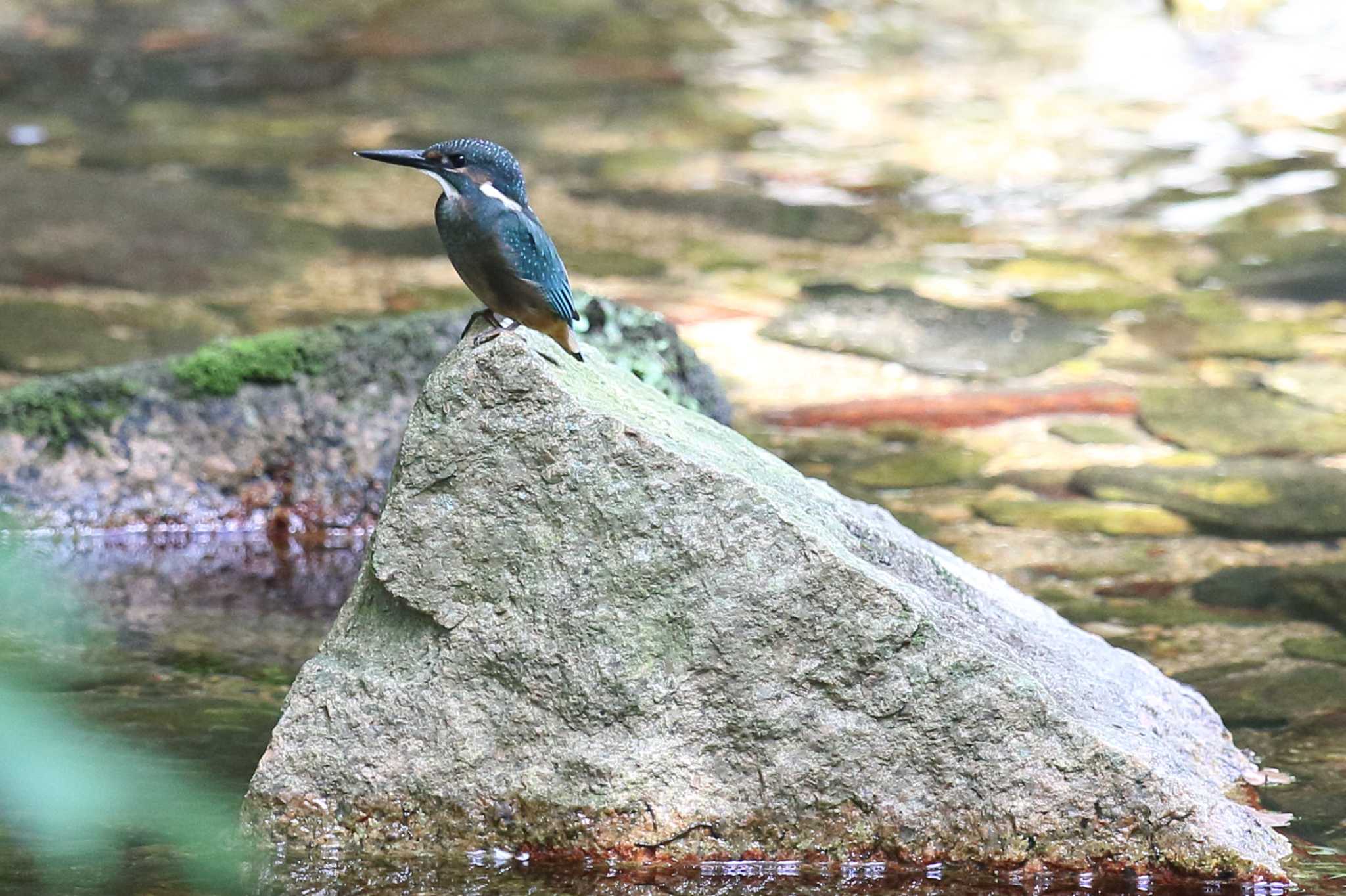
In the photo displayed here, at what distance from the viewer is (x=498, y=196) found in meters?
3.15

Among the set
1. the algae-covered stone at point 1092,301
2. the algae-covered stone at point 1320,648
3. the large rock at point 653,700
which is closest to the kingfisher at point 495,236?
the large rock at point 653,700

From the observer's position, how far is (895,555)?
10.7 ft

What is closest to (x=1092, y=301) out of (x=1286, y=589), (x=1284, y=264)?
(x=1284, y=264)

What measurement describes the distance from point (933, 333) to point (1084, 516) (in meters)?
2.24

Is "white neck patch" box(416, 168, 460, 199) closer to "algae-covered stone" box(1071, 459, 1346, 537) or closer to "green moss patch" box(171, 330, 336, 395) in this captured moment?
"green moss patch" box(171, 330, 336, 395)

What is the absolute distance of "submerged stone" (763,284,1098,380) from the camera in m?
7.20

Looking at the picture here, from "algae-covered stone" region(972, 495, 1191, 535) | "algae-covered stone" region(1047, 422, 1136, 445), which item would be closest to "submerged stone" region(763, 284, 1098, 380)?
"algae-covered stone" region(1047, 422, 1136, 445)

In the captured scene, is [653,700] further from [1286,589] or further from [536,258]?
[1286,589]

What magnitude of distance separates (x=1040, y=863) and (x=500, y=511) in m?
1.12

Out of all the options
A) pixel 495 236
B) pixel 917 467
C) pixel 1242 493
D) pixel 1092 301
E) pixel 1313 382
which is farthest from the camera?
pixel 1092 301

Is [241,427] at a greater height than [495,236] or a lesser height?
lesser

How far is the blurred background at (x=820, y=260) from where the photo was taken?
170 inches

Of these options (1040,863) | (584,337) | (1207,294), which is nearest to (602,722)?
(1040,863)

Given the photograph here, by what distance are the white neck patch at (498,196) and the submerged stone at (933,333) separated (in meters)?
4.13
